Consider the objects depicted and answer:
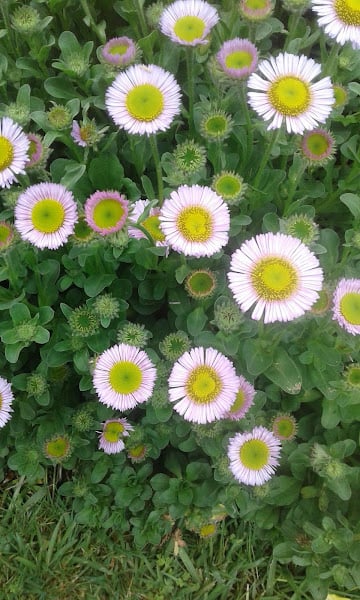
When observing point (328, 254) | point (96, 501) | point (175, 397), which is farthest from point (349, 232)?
point (96, 501)

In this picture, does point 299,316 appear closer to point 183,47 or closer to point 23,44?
point 183,47

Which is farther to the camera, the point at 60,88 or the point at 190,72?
the point at 60,88

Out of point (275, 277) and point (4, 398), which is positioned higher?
point (275, 277)

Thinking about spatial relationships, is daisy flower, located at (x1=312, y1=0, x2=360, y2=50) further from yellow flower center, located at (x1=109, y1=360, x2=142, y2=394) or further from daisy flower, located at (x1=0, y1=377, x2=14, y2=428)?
daisy flower, located at (x1=0, y1=377, x2=14, y2=428)

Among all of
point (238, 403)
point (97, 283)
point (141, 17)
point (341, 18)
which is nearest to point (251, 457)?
point (238, 403)

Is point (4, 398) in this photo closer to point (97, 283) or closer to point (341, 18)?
point (97, 283)

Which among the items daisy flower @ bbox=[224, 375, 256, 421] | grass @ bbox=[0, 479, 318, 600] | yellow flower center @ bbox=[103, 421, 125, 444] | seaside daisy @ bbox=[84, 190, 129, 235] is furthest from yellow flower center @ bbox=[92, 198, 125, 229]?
grass @ bbox=[0, 479, 318, 600]

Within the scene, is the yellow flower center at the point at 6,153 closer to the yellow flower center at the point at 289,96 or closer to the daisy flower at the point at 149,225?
the daisy flower at the point at 149,225
